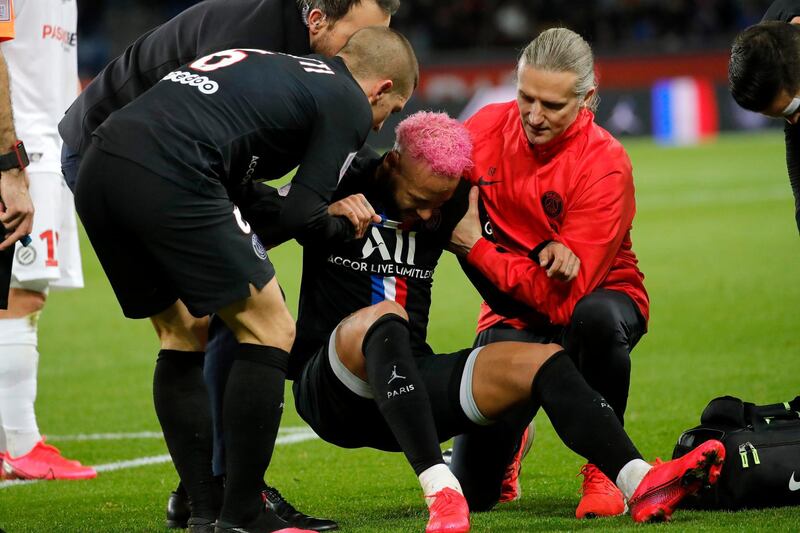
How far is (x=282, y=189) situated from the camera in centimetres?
436

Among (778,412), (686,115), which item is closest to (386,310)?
(778,412)

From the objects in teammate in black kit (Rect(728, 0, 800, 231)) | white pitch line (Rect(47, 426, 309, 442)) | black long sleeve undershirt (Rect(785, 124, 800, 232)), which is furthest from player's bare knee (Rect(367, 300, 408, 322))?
white pitch line (Rect(47, 426, 309, 442))

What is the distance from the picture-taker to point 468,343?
8312 mm

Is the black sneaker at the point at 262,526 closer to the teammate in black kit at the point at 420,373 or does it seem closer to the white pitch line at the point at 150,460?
the teammate in black kit at the point at 420,373

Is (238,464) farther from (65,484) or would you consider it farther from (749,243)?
(749,243)

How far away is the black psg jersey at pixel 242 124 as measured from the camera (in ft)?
11.9

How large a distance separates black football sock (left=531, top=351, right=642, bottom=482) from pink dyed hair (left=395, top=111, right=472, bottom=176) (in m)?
0.76

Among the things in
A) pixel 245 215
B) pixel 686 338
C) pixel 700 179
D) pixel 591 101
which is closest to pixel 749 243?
pixel 686 338

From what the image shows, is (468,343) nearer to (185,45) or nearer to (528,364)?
(185,45)

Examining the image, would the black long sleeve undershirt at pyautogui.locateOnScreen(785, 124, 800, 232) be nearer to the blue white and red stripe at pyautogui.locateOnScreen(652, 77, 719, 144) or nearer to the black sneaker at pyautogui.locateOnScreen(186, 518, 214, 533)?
the black sneaker at pyautogui.locateOnScreen(186, 518, 214, 533)

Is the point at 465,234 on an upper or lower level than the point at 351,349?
upper

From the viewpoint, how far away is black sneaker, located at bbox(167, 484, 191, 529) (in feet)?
14.1

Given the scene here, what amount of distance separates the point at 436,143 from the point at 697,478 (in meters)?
1.36

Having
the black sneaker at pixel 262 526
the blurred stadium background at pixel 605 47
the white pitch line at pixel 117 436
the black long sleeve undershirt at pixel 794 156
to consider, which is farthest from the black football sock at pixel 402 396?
the blurred stadium background at pixel 605 47
